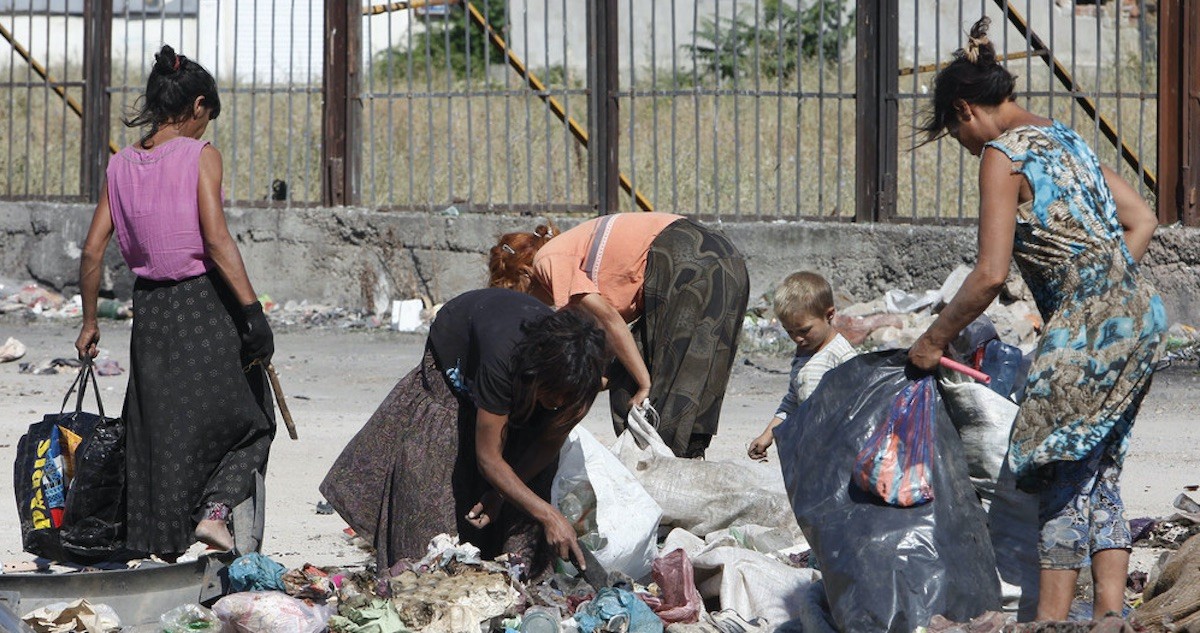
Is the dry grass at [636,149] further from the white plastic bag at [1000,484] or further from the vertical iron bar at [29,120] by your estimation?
the white plastic bag at [1000,484]

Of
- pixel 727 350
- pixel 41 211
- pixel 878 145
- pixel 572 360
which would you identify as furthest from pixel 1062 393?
pixel 41 211

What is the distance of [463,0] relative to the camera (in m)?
10.4

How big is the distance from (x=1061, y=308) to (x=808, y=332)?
1495mm

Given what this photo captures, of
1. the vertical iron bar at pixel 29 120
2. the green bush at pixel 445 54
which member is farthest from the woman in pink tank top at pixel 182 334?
the vertical iron bar at pixel 29 120

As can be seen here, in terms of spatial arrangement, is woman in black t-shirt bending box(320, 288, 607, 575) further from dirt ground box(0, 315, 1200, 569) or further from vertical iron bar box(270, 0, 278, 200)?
vertical iron bar box(270, 0, 278, 200)

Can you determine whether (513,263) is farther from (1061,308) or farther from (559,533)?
(1061,308)

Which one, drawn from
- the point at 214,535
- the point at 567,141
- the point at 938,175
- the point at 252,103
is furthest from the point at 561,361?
the point at 252,103

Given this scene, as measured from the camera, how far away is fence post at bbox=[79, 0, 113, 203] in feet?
35.9

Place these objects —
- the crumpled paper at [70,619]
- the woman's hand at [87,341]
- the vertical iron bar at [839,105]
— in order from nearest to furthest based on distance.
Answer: the crumpled paper at [70,619] → the woman's hand at [87,341] → the vertical iron bar at [839,105]

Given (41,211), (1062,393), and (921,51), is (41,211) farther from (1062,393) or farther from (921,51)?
(1062,393)

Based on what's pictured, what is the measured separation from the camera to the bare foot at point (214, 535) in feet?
14.6

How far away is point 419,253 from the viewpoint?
10.2 m

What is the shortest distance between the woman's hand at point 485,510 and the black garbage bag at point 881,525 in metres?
0.81

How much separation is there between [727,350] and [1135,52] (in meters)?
4.95
